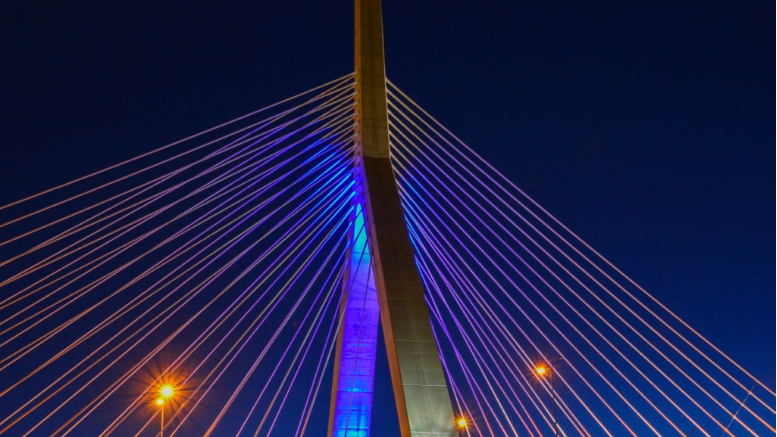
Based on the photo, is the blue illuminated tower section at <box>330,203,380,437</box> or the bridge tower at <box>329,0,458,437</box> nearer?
the bridge tower at <box>329,0,458,437</box>

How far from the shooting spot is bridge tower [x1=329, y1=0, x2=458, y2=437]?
13945mm

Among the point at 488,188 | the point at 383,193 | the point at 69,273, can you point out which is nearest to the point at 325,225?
the point at 383,193

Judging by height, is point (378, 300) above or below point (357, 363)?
above

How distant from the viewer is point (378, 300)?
16.2 metres

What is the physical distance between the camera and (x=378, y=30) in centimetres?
1959

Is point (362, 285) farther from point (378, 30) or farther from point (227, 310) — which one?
point (378, 30)

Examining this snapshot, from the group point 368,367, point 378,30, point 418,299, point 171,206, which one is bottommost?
point 368,367

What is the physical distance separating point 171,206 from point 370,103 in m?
5.21

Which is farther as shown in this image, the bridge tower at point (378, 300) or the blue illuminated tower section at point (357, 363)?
the blue illuminated tower section at point (357, 363)

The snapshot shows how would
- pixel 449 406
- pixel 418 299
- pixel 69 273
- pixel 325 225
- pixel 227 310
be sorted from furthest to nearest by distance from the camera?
pixel 325 225
pixel 227 310
pixel 69 273
pixel 418 299
pixel 449 406

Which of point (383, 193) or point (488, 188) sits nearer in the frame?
point (383, 193)

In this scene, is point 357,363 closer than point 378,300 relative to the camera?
No

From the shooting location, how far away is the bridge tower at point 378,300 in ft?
45.8

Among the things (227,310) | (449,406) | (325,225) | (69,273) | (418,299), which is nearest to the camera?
(449,406)
